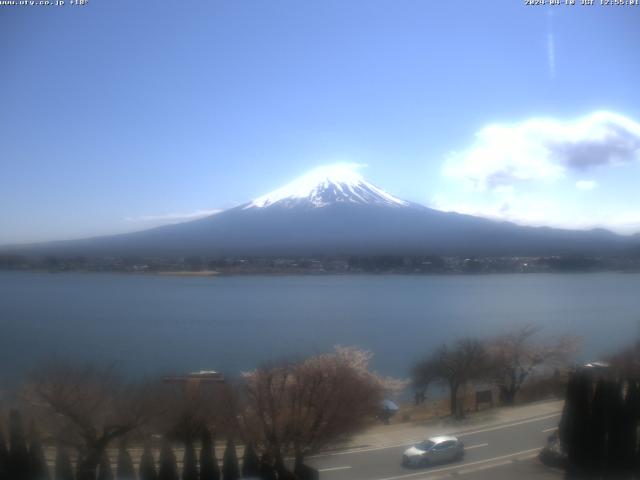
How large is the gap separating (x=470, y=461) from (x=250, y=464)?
69.7 inches

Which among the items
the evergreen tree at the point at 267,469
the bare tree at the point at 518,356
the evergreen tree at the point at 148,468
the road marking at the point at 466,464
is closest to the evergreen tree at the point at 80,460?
the evergreen tree at the point at 148,468

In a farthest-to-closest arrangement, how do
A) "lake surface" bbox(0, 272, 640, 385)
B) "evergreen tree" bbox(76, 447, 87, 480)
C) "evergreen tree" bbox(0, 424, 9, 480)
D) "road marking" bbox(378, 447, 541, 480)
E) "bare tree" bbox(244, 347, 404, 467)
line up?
"lake surface" bbox(0, 272, 640, 385) < "bare tree" bbox(244, 347, 404, 467) < "road marking" bbox(378, 447, 541, 480) < "evergreen tree" bbox(76, 447, 87, 480) < "evergreen tree" bbox(0, 424, 9, 480)

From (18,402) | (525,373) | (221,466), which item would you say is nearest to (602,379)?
(525,373)

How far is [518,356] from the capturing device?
22.0 ft

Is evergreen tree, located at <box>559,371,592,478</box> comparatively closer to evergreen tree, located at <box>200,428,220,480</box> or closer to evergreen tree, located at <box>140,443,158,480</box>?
evergreen tree, located at <box>200,428,220,480</box>

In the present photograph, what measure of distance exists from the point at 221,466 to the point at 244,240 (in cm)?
1009

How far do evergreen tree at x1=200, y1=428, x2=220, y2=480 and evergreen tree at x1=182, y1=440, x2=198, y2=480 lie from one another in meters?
0.05

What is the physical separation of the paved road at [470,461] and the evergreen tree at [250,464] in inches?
19.7

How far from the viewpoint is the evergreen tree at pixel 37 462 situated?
4043 mm

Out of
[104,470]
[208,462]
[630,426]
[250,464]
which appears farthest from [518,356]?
[104,470]

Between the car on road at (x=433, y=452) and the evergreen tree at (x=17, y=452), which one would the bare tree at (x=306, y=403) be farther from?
the evergreen tree at (x=17, y=452)

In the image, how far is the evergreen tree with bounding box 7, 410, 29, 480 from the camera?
402 cm

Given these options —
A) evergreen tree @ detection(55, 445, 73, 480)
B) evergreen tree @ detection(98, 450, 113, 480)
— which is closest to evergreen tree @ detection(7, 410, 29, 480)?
evergreen tree @ detection(55, 445, 73, 480)

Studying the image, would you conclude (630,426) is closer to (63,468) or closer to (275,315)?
(63,468)
